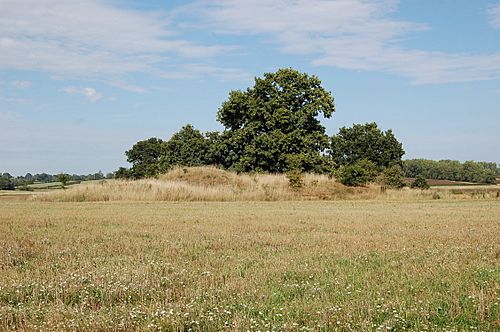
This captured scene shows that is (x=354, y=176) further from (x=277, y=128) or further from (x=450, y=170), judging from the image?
(x=450, y=170)

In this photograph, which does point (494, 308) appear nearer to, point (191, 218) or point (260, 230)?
point (260, 230)

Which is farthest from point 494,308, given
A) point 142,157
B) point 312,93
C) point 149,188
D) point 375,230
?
point 142,157

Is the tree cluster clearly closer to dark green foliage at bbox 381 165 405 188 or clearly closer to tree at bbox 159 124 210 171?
dark green foliage at bbox 381 165 405 188

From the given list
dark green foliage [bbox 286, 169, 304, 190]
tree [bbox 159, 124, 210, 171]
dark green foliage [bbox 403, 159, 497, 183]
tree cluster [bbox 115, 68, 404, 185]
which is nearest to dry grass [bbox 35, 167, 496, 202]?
dark green foliage [bbox 286, 169, 304, 190]

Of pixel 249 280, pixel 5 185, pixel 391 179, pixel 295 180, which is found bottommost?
pixel 249 280

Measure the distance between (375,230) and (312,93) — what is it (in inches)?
1817

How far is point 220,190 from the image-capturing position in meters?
39.2

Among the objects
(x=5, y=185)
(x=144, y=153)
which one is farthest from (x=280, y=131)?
(x=144, y=153)

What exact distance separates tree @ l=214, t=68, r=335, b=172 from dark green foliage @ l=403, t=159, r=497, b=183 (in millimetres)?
44967

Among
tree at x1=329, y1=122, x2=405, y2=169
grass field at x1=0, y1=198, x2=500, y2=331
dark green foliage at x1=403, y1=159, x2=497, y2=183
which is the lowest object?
grass field at x1=0, y1=198, x2=500, y2=331

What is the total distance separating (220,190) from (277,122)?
2128 centimetres

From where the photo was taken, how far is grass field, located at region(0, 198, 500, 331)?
6031 mm

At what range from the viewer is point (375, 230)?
49.9 feet

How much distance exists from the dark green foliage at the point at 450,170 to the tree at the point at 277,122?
4497cm
